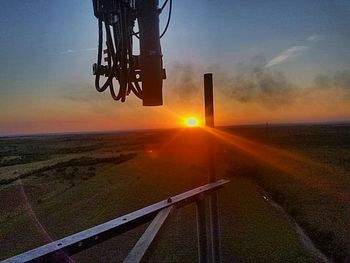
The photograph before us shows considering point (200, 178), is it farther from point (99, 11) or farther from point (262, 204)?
point (99, 11)

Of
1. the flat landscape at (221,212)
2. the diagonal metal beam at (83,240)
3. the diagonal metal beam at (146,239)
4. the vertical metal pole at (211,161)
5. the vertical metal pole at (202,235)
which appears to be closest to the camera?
the diagonal metal beam at (83,240)

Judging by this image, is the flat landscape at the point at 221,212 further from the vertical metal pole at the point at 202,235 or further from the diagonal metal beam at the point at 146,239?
the vertical metal pole at the point at 202,235

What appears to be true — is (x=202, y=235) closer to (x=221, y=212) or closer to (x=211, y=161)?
(x=211, y=161)

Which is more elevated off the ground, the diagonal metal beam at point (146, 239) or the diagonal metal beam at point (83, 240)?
the diagonal metal beam at point (83, 240)

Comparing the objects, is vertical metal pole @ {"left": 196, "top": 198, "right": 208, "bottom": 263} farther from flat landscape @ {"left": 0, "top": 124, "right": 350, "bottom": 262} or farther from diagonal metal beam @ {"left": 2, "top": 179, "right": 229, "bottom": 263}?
diagonal metal beam @ {"left": 2, "top": 179, "right": 229, "bottom": 263}

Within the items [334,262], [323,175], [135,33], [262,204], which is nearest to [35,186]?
[262,204]

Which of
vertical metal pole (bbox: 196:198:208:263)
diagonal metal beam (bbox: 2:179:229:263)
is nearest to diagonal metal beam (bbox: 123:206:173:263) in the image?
diagonal metal beam (bbox: 2:179:229:263)

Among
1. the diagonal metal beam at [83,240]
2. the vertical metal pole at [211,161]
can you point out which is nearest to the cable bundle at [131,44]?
the diagonal metal beam at [83,240]

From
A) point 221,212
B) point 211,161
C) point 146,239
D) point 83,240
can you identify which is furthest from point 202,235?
point 221,212
